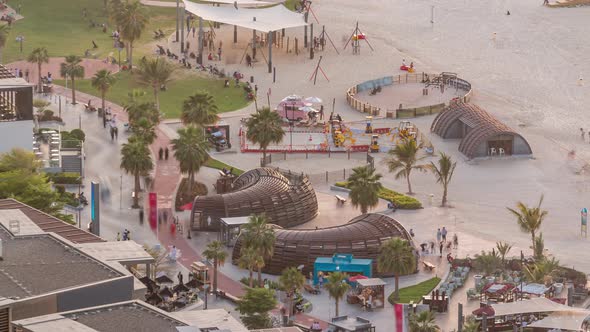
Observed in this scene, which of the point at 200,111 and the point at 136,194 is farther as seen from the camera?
the point at 200,111

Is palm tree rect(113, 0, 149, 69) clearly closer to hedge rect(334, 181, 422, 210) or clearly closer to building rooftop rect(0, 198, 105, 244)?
hedge rect(334, 181, 422, 210)

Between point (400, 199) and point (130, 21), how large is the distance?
164 ft

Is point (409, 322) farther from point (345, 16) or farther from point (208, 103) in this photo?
point (345, 16)

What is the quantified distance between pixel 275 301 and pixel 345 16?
10494 cm

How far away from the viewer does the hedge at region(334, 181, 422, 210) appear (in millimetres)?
120375

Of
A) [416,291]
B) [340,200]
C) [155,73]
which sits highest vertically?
[155,73]

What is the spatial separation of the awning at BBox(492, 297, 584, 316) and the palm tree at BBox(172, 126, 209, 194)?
31.5 m

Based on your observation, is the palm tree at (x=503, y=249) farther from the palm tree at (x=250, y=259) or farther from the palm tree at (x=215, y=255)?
the palm tree at (x=215, y=255)

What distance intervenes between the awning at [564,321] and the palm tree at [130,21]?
77.4 metres

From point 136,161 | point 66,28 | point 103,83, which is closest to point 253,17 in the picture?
point 66,28

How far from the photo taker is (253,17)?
169000 millimetres

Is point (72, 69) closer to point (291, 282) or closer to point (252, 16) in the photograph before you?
point (252, 16)

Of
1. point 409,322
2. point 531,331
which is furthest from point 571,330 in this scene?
point 409,322

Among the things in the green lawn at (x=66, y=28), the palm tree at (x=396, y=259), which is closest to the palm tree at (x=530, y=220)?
the palm tree at (x=396, y=259)
